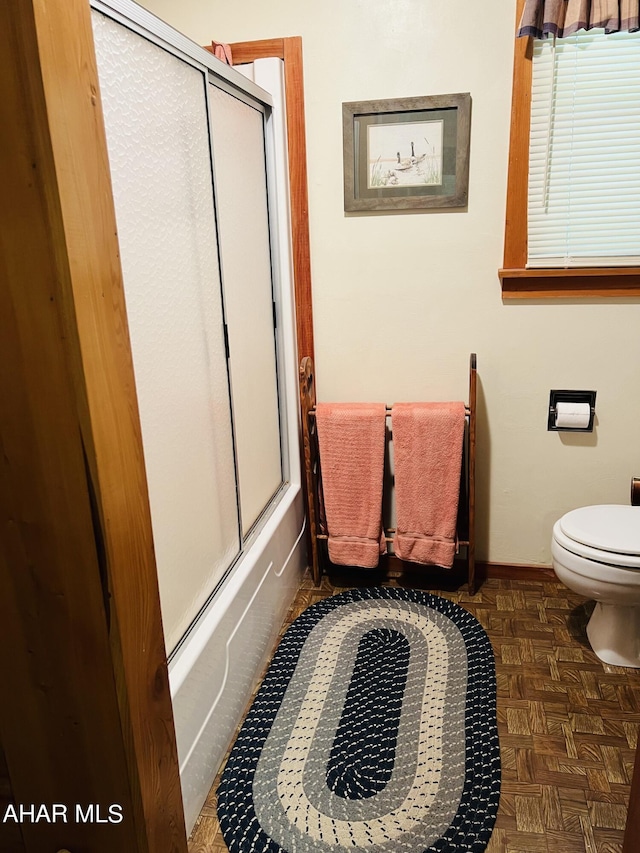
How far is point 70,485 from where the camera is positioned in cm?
82

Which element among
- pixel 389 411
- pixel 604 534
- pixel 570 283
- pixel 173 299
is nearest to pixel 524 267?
pixel 570 283

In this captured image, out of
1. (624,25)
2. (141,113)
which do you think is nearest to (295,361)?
(141,113)

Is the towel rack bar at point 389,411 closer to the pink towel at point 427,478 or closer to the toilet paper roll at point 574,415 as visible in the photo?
the pink towel at point 427,478

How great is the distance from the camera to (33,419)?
0.79 m

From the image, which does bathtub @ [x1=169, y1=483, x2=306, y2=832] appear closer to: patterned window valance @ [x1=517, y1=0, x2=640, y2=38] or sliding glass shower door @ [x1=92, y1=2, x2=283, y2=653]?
sliding glass shower door @ [x1=92, y1=2, x2=283, y2=653]

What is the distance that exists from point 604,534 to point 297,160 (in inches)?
63.4

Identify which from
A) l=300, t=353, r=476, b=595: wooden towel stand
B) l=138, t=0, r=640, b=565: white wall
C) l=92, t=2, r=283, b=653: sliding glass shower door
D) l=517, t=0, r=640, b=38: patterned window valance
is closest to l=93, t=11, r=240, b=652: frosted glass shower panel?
l=92, t=2, r=283, b=653: sliding glass shower door

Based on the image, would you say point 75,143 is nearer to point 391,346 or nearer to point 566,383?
point 391,346

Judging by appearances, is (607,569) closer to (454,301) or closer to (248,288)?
(454,301)

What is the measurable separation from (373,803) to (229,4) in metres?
2.45

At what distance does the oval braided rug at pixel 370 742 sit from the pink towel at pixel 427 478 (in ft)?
0.77

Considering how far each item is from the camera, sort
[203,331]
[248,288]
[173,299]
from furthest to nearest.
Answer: [248,288] → [203,331] → [173,299]

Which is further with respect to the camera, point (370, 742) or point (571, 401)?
point (571, 401)

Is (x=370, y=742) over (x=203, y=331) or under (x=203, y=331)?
under
